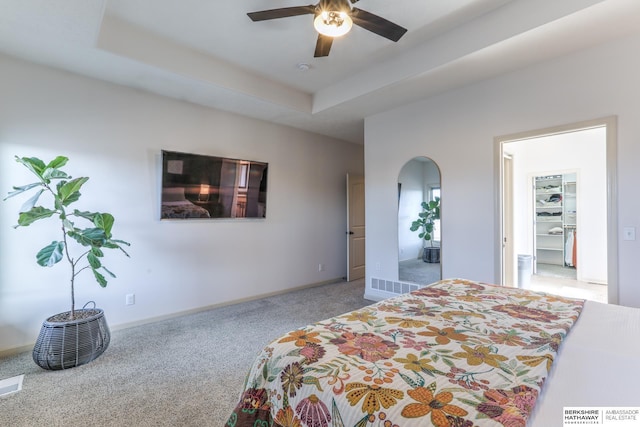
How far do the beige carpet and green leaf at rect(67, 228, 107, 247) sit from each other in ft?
3.32

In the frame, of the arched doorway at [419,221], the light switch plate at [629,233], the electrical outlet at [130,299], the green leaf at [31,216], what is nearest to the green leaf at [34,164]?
the green leaf at [31,216]

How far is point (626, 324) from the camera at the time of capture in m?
1.42

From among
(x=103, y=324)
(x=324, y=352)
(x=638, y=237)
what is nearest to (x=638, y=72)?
(x=638, y=237)

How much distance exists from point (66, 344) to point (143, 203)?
5.07 ft

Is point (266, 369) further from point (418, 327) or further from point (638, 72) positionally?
→ point (638, 72)

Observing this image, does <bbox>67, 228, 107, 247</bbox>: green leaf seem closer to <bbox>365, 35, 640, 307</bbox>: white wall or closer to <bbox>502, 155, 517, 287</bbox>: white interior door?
<bbox>365, 35, 640, 307</bbox>: white wall

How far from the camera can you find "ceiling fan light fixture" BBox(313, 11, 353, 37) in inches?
72.7

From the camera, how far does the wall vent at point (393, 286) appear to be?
12.8 ft

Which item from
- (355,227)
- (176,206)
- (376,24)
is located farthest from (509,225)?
(176,206)

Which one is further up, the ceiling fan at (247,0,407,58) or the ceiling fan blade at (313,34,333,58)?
the ceiling fan blade at (313,34,333,58)

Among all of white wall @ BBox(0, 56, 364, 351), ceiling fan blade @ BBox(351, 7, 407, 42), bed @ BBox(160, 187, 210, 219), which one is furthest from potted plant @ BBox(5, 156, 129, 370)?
ceiling fan blade @ BBox(351, 7, 407, 42)

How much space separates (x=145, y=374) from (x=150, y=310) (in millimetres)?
1281

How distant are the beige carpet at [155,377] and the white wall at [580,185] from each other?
13.8 feet

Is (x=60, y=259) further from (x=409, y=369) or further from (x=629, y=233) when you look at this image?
(x=629, y=233)
